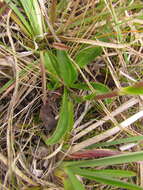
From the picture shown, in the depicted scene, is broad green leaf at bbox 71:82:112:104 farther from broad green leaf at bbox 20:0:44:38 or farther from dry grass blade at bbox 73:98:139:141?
broad green leaf at bbox 20:0:44:38

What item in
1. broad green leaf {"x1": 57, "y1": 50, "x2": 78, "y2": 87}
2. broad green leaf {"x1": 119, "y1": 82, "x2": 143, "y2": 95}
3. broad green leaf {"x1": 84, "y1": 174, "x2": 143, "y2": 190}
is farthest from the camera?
broad green leaf {"x1": 57, "y1": 50, "x2": 78, "y2": 87}

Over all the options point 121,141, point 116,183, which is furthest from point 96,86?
point 116,183

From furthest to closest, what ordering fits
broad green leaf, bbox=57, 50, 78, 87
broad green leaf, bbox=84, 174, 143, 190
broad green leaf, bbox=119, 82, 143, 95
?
broad green leaf, bbox=57, 50, 78, 87, broad green leaf, bbox=84, 174, 143, 190, broad green leaf, bbox=119, 82, 143, 95

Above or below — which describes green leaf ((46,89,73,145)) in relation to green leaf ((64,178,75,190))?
above

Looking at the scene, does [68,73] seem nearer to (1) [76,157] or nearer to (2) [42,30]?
(2) [42,30]

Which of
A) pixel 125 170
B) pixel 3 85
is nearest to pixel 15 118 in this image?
pixel 3 85

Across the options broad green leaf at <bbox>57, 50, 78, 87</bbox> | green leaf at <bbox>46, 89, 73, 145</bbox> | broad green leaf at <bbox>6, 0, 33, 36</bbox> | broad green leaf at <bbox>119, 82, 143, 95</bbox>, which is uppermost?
broad green leaf at <bbox>6, 0, 33, 36</bbox>

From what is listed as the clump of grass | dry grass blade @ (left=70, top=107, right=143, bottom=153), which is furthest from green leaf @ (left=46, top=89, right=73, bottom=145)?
dry grass blade @ (left=70, top=107, right=143, bottom=153)

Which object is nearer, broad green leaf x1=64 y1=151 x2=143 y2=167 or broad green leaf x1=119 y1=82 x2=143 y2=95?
broad green leaf x1=119 y1=82 x2=143 y2=95

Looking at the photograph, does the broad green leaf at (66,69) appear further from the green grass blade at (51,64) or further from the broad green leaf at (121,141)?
the broad green leaf at (121,141)
